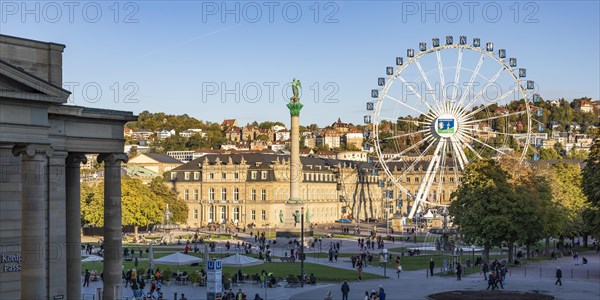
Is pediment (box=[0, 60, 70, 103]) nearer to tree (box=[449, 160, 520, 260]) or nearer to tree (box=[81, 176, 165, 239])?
tree (box=[449, 160, 520, 260])

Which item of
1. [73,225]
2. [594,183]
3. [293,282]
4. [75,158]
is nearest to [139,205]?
[293,282]

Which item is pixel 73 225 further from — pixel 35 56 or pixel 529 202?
pixel 529 202

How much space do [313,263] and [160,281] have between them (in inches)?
938

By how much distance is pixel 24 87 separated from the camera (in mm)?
30672

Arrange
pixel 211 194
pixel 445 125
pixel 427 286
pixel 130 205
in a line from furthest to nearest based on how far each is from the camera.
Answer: pixel 211 194 → pixel 130 205 → pixel 445 125 → pixel 427 286

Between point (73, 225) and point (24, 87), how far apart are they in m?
8.33

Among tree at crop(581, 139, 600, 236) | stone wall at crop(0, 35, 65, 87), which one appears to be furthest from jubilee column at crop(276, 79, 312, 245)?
stone wall at crop(0, 35, 65, 87)

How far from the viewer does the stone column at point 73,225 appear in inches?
1439

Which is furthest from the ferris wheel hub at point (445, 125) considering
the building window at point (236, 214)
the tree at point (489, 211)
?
the building window at point (236, 214)

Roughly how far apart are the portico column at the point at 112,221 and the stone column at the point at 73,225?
1090mm

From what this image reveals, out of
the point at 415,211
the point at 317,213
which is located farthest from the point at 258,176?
the point at 415,211

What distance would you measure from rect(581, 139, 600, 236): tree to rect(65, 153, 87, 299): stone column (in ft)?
145

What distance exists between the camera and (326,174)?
7618 inches

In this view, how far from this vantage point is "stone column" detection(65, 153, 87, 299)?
36562 mm
